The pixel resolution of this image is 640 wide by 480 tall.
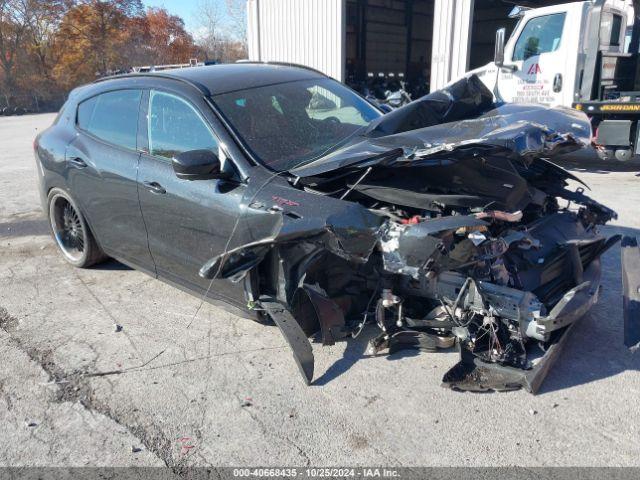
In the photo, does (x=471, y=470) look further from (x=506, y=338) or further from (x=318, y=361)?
(x=318, y=361)

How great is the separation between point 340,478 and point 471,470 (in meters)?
0.60

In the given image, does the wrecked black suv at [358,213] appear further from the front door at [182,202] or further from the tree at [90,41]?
the tree at [90,41]

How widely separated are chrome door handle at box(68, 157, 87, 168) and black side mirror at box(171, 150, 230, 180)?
1.64 meters

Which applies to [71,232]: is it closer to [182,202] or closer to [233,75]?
[182,202]

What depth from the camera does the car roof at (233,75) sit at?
12.9ft

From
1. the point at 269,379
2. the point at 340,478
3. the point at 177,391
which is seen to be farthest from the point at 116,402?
the point at 340,478

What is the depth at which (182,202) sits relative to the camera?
363cm

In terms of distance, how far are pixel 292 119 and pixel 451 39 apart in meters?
10.3

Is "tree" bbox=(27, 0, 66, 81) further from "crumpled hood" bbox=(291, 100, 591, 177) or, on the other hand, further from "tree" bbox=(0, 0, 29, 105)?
"crumpled hood" bbox=(291, 100, 591, 177)

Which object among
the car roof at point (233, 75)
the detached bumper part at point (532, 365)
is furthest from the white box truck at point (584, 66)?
the detached bumper part at point (532, 365)

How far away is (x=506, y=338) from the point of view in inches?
118

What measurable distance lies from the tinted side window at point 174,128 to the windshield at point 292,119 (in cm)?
20

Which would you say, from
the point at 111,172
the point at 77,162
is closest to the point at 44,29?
the point at 77,162

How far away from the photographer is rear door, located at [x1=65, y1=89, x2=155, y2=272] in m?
4.10
